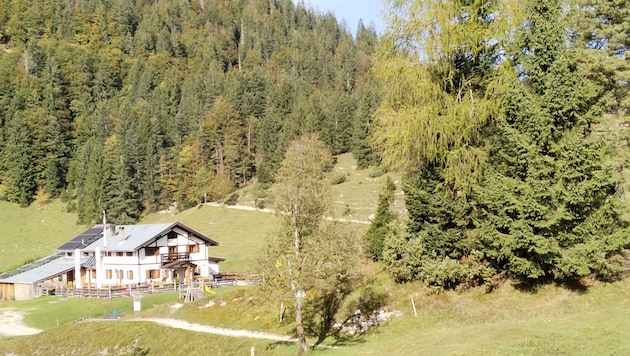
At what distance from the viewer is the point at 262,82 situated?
493ft

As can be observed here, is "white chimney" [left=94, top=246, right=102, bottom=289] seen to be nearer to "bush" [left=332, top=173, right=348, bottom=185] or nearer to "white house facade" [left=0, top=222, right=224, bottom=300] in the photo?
"white house facade" [left=0, top=222, right=224, bottom=300]

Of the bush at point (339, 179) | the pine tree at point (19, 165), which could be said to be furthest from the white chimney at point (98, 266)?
the pine tree at point (19, 165)

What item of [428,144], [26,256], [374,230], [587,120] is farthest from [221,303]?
[26,256]

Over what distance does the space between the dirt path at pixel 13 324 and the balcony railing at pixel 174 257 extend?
15.5 metres

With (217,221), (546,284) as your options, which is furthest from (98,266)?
(546,284)

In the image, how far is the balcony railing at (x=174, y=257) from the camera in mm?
62775

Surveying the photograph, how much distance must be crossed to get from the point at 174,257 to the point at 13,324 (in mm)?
18680

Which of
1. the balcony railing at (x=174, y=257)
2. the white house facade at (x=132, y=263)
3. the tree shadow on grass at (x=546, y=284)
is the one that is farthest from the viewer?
the balcony railing at (x=174, y=257)

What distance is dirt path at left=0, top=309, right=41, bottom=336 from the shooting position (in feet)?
145

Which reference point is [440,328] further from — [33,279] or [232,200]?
[232,200]

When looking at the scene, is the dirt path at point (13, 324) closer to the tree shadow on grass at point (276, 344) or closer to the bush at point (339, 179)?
the tree shadow on grass at point (276, 344)

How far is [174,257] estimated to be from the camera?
207ft

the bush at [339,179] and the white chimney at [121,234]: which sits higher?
the bush at [339,179]

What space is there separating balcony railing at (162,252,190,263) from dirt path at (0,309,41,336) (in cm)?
1551
